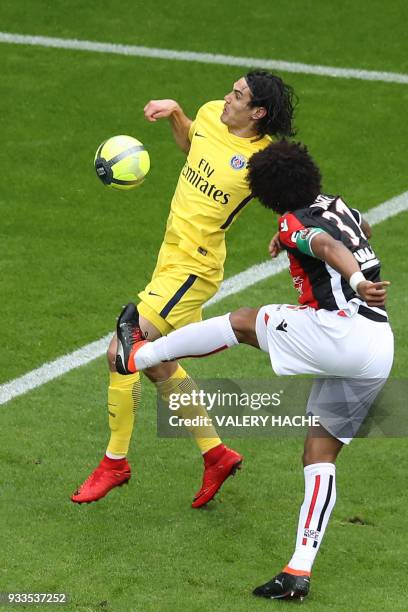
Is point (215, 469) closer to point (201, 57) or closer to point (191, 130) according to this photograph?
point (191, 130)

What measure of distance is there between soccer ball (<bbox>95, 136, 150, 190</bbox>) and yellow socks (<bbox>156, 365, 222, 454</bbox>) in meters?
1.13

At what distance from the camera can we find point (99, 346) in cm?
942

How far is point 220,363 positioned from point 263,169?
116 inches

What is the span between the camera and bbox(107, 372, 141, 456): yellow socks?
734 cm

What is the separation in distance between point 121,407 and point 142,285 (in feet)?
10.1

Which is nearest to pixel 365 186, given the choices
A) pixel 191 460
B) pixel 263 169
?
pixel 191 460

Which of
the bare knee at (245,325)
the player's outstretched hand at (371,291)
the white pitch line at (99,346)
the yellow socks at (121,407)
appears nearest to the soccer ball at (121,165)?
the yellow socks at (121,407)

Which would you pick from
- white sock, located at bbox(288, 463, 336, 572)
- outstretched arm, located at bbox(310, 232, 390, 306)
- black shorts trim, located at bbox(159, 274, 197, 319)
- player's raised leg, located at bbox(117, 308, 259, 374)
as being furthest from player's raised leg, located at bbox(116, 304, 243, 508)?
outstretched arm, located at bbox(310, 232, 390, 306)

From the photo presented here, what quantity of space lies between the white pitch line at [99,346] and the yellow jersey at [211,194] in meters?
1.78

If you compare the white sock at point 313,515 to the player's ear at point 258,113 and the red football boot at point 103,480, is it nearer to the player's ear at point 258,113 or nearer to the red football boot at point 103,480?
the red football boot at point 103,480

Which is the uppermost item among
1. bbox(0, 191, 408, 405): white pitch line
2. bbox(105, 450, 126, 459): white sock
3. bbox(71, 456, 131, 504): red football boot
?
bbox(105, 450, 126, 459): white sock

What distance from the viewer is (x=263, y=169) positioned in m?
6.54

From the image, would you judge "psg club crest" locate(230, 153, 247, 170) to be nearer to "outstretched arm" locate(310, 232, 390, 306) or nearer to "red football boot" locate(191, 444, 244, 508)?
"outstretched arm" locate(310, 232, 390, 306)

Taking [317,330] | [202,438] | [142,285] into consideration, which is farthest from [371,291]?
[142,285]
